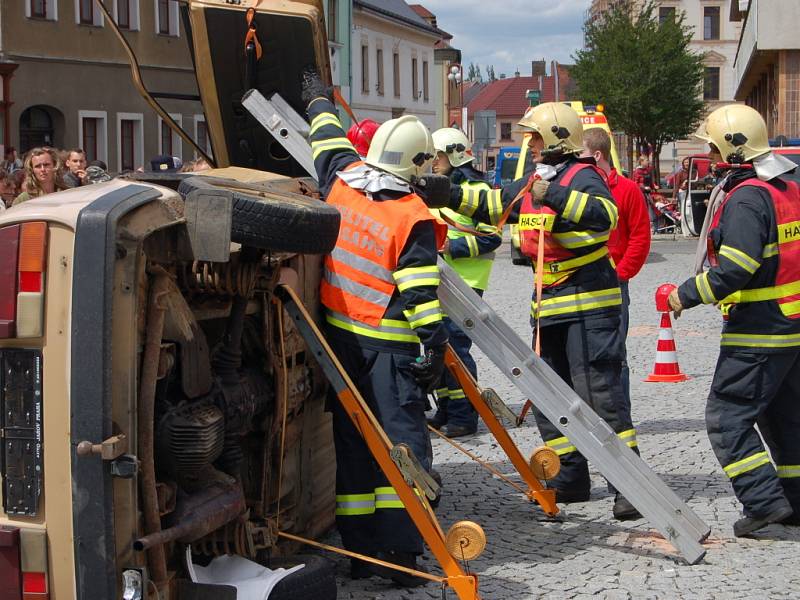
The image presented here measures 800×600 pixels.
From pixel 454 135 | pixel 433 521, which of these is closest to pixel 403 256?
pixel 433 521

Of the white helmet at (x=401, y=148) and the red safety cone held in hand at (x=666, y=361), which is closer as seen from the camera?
the white helmet at (x=401, y=148)

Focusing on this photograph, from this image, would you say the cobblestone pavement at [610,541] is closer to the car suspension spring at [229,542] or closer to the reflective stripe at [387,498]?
the reflective stripe at [387,498]

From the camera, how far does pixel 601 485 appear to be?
23.8ft

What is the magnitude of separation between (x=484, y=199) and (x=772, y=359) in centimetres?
168

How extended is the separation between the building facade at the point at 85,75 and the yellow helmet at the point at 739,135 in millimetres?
22475

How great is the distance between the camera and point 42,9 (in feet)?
99.0

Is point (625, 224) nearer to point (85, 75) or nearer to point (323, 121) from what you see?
point (323, 121)

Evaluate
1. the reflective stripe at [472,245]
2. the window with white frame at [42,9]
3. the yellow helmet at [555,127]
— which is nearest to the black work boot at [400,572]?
the yellow helmet at [555,127]

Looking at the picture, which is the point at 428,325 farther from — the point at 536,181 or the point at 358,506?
the point at 536,181

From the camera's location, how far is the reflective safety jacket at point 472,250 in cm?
864

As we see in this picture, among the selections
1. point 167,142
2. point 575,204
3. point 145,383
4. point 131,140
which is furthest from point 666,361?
point 167,142

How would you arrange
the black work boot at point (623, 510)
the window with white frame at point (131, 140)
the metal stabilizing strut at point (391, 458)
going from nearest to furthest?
the metal stabilizing strut at point (391, 458) < the black work boot at point (623, 510) < the window with white frame at point (131, 140)

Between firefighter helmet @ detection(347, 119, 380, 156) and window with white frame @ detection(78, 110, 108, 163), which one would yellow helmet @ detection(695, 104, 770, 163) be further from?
window with white frame @ detection(78, 110, 108, 163)

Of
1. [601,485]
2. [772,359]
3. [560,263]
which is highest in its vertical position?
[560,263]
